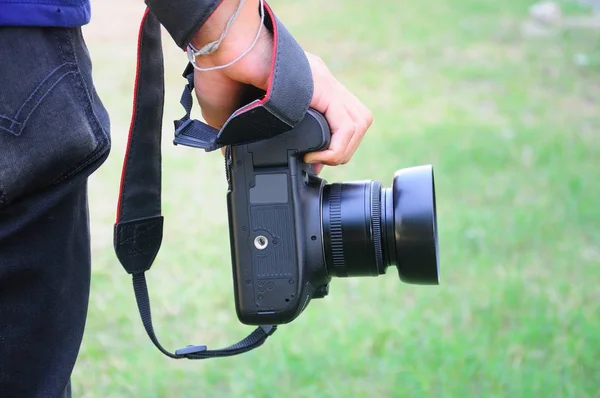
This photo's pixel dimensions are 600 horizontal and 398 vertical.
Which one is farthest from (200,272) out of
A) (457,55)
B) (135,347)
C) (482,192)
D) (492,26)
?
(492,26)

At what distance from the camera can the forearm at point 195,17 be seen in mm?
1055

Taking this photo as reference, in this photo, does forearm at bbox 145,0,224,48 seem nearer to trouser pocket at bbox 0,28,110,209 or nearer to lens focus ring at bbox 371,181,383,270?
trouser pocket at bbox 0,28,110,209

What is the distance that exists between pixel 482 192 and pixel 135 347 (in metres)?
1.71

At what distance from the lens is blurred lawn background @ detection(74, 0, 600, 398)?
2.32m

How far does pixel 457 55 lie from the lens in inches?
234

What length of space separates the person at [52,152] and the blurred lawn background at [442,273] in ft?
4.02

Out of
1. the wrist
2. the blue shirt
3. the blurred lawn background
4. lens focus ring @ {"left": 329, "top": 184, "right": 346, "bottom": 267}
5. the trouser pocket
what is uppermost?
the blue shirt

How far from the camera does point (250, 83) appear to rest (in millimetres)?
1164

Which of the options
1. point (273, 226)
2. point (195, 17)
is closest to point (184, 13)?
point (195, 17)

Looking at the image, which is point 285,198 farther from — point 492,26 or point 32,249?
point 492,26

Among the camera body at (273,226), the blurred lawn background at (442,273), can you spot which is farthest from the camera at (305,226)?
the blurred lawn background at (442,273)

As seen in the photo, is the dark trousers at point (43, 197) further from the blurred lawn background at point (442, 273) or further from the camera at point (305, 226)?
the blurred lawn background at point (442, 273)

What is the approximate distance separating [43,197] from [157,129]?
320 mm

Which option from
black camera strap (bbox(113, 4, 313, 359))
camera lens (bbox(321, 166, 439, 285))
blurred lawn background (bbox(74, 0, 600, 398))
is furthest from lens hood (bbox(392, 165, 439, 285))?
blurred lawn background (bbox(74, 0, 600, 398))
